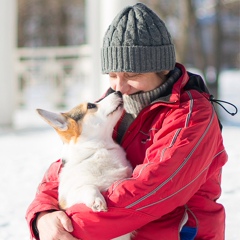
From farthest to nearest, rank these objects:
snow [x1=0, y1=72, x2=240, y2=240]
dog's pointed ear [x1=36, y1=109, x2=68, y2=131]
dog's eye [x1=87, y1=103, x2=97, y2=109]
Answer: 1. snow [x1=0, y1=72, x2=240, y2=240]
2. dog's eye [x1=87, y1=103, x2=97, y2=109]
3. dog's pointed ear [x1=36, y1=109, x2=68, y2=131]


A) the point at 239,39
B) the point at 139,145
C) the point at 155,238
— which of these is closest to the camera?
the point at 155,238

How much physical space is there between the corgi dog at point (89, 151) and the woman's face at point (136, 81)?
0.07 metres

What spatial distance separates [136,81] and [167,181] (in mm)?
586

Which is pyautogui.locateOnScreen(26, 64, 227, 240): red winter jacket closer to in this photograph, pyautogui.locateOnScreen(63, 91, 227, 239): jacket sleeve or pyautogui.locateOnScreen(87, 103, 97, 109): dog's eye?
pyautogui.locateOnScreen(63, 91, 227, 239): jacket sleeve

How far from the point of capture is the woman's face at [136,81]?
9.02ft

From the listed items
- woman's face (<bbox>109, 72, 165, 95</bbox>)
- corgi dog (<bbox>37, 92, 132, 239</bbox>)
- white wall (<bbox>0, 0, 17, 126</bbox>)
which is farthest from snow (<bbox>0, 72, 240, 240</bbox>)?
woman's face (<bbox>109, 72, 165, 95</bbox>)

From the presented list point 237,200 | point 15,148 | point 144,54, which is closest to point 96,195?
point 144,54

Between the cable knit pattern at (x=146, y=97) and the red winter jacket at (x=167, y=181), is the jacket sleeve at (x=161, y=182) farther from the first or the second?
the cable knit pattern at (x=146, y=97)

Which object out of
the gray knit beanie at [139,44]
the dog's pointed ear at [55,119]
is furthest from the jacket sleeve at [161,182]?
the dog's pointed ear at [55,119]

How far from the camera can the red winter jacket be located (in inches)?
94.1

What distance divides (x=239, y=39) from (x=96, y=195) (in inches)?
1779

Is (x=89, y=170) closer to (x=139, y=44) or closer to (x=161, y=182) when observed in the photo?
(x=161, y=182)

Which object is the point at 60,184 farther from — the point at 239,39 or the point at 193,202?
the point at 239,39

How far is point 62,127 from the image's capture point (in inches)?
113
